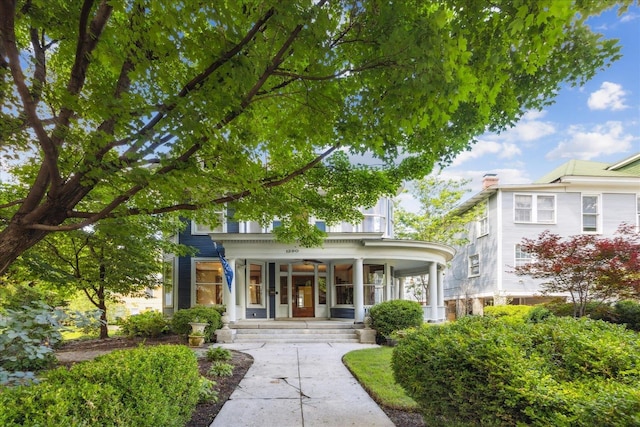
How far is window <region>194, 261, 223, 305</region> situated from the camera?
15055mm

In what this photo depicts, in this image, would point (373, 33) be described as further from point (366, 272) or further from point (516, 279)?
point (516, 279)

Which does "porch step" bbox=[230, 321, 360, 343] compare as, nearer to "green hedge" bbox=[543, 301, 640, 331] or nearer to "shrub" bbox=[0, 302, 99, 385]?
"green hedge" bbox=[543, 301, 640, 331]

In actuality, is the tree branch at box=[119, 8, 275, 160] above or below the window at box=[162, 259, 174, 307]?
above

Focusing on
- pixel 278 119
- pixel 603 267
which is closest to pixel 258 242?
pixel 278 119

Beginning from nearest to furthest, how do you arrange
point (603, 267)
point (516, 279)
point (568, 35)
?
point (568, 35), point (603, 267), point (516, 279)

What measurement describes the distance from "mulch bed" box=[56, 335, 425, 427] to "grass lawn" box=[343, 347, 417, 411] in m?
0.19

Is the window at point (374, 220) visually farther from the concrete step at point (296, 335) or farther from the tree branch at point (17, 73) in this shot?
the tree branch at point (17, 73)

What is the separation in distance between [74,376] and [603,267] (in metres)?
13.7

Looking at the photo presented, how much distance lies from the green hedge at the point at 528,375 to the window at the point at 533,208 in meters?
15.9

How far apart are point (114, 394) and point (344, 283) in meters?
12.4

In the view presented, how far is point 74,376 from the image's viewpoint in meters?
3.02

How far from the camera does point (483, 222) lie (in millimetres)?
20250

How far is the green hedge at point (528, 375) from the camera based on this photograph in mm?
2291

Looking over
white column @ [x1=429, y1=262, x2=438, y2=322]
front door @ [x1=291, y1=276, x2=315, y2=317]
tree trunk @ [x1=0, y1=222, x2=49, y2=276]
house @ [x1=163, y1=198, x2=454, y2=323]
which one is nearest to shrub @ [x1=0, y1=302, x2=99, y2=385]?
tree trunk @ [x1=0, y1=222, x2=49, y2=276]
